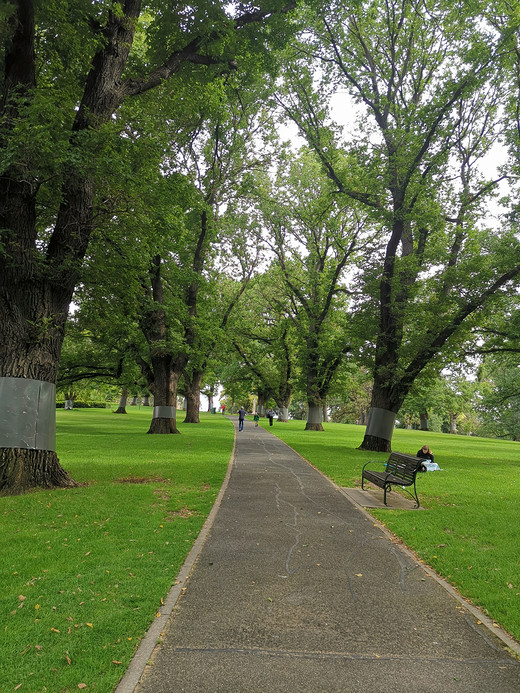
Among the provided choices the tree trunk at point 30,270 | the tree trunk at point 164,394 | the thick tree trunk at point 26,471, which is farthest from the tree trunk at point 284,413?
the thick tree trunk at point 26,471

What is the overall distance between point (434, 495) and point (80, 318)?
48.3 ft

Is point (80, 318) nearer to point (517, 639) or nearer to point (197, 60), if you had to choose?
point (197, 60)

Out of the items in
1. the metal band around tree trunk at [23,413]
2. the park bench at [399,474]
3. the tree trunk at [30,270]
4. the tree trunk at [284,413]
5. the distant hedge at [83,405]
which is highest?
the tree trunk at [30,270]

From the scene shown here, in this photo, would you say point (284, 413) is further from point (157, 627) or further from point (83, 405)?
point (157, 627)

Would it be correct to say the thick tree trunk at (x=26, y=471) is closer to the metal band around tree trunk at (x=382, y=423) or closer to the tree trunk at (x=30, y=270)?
the tree trunk at (x=30, y=270)

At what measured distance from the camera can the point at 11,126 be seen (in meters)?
8.27

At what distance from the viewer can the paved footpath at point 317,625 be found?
309cm

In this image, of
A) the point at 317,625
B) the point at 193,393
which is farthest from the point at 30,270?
the point at 193,393

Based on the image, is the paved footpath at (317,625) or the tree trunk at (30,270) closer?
the paved footpath at (317,625)

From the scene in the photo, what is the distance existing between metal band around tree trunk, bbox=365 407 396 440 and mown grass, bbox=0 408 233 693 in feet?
34.7

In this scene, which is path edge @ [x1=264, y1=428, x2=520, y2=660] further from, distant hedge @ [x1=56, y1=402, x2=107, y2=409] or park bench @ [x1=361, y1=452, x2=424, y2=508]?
distant hedge @ [x1=56, y1=402, x2=107, y2=409]

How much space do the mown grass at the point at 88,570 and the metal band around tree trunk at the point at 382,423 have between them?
10589mm

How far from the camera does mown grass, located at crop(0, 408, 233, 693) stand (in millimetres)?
3168

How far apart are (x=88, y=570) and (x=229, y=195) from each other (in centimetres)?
2388
